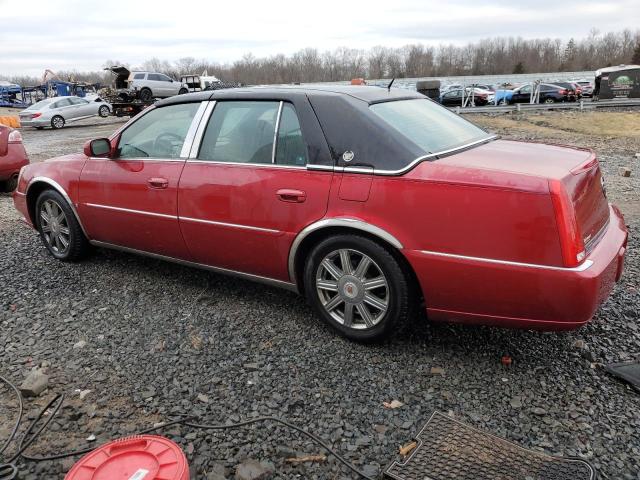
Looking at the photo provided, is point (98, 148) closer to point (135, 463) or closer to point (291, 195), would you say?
point (291, 195)

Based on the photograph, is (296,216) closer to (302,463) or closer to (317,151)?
(317,151)

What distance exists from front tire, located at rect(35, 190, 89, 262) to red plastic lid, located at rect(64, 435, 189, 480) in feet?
10.3

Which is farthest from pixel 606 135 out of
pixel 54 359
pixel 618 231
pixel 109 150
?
pixel 54 359

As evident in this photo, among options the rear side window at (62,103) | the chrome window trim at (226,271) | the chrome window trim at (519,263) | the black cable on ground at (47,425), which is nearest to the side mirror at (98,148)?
the chrome window trim at (226,271)

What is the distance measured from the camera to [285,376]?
3016 millimetres

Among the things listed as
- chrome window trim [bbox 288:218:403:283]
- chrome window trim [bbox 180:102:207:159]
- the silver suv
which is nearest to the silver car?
the silver suv

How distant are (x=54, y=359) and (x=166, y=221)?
122 cm

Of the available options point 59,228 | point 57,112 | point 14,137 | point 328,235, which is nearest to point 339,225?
point 328,235

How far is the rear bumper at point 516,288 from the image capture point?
255cm

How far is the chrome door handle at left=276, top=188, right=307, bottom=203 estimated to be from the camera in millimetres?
3209

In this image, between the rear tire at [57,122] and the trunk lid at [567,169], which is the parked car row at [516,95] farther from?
the trunk lid at [567,169]

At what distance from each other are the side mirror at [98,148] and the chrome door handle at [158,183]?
0.62 m

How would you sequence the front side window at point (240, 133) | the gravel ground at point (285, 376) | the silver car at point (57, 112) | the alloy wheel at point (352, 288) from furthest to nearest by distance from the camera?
the silver car at point (57, 112)
the front side window at point (240, 133)
the alloy wheel at point (352, 288)
the gravel ground at point (285, 376)

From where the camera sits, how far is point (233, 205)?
3.51 m
